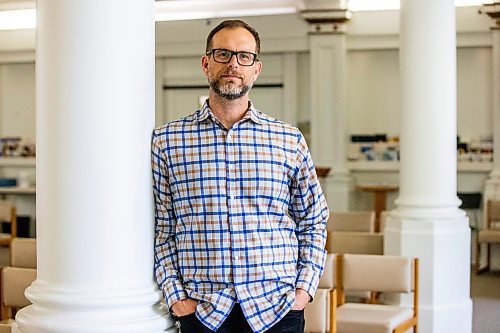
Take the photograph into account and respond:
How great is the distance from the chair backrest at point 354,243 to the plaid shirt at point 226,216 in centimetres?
392

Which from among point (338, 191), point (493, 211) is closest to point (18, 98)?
point (338, 191)

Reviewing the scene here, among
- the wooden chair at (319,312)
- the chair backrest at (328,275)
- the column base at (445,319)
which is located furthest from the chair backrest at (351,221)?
the wooden chair at (319,312)

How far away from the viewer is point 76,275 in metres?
2.65

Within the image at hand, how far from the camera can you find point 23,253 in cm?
626

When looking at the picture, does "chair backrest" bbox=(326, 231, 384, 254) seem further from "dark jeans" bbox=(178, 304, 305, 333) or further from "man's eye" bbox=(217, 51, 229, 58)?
"man's eye" bbox=(217, 51, 229, 58)

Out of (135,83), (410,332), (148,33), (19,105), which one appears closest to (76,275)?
(135,83)

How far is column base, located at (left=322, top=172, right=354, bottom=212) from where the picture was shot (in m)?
12.3

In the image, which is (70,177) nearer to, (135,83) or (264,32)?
(135,83)

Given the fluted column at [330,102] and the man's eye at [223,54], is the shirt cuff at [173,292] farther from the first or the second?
the fluted column at [330,102]

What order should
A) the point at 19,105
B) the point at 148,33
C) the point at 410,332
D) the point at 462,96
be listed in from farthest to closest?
1. the point at 19,105
2. the point at 462,96
3. the point at 410,332
4. the point at 148,33

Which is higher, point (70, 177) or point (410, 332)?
point (70, 177)

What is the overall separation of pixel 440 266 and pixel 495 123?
Result: 544 centimetres

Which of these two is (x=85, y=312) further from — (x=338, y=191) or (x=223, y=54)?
(x=338, y=191)

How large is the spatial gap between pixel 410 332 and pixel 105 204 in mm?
4392
